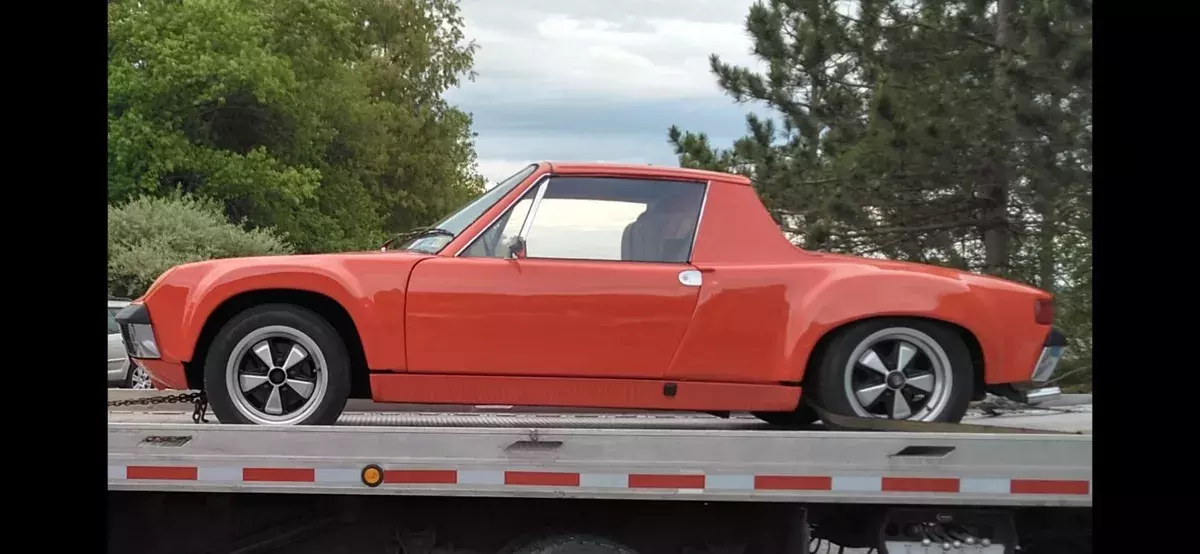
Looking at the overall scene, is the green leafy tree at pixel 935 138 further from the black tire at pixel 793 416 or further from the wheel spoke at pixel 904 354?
the black tire at pixel 793 416

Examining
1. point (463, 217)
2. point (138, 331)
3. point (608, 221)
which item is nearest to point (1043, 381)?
point (608, 221)

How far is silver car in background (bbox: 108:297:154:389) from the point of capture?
3469 mm

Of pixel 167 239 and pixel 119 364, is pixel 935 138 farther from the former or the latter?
pixel 119 364

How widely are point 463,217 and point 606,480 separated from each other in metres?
1.10

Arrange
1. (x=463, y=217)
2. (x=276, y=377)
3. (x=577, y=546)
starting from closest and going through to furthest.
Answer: (x=577, y=546) → (x=276, y=377) → (x=463, y=217)

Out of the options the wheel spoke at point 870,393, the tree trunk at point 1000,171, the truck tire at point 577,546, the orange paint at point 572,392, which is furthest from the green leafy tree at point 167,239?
the tree trunk at point 1000,171

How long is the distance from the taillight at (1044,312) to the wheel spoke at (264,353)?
2.66 meters

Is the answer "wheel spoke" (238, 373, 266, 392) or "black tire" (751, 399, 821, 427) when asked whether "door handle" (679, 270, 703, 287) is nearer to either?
"black tire" (751, 399, 821, 427)

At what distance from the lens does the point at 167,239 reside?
10.4 feet

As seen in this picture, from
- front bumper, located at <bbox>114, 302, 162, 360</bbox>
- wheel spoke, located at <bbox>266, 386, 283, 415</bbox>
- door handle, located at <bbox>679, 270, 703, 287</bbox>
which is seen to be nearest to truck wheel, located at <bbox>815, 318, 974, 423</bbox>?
door handle, located at <bbox>679, 270, 703, 287</bbox>

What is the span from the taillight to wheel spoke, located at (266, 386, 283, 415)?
263 centimetres
